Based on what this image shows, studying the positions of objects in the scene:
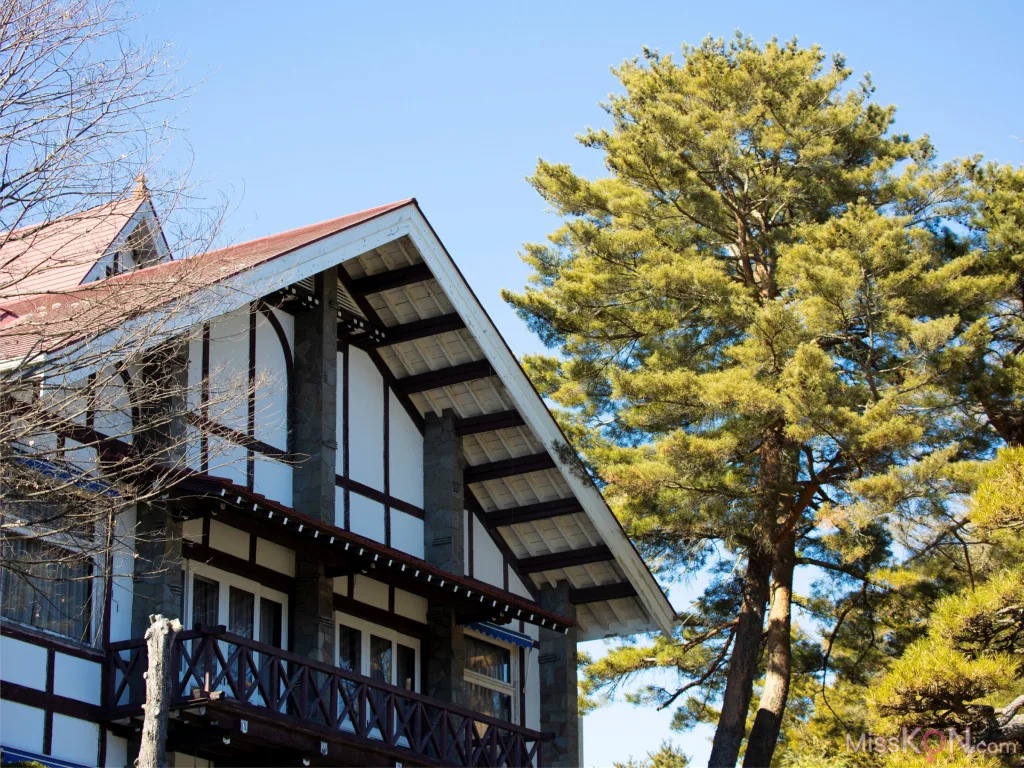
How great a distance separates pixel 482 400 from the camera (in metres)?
21.8

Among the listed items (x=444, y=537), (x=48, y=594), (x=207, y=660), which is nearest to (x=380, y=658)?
(x=444, y=537)

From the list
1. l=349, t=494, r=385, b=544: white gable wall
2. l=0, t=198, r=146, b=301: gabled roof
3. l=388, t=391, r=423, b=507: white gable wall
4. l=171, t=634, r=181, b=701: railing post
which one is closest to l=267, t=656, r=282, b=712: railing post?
l=171, t=634, r=181, b=701: railing post

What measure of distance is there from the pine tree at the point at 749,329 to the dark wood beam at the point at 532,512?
5.24 ft

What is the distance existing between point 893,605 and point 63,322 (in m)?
17.7

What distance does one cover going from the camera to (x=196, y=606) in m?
17.0

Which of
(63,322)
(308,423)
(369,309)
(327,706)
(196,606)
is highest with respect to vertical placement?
(369,309)

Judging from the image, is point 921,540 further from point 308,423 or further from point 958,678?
point 308,423

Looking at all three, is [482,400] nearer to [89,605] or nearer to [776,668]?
[776,668]

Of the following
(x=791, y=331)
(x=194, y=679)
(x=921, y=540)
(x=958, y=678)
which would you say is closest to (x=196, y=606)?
(x=194, y=679)

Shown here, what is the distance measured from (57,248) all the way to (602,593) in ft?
38.1

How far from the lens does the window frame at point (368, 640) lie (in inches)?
757

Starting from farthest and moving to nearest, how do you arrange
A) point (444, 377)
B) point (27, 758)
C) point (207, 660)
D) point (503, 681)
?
1. point (503, 681)
2. point (444, 377)
3. point (207, 660)
4. point (27, 758)

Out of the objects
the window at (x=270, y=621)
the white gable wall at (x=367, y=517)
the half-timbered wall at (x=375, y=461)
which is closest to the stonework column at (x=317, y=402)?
the half-timbered wall at (x=375, y=461)

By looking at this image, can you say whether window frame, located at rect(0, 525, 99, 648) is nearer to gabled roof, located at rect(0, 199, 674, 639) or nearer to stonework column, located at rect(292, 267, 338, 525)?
stonework column, located at rect(292, 267, 338, 525)
